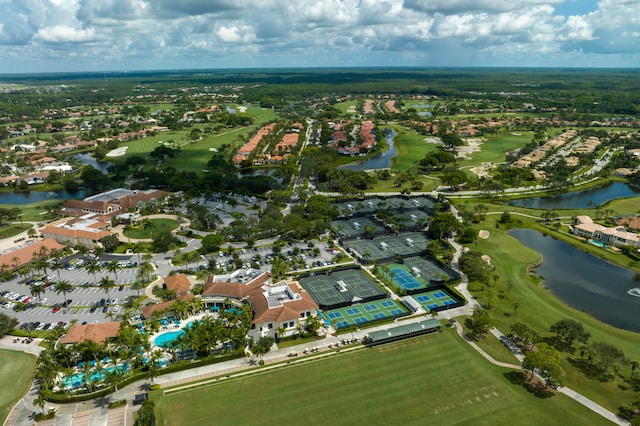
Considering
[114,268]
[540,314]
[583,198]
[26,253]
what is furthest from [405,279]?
[583,198]

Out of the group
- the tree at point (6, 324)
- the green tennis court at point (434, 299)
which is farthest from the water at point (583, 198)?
the tree at point (6, 324)

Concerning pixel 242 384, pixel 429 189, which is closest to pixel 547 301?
pixel 242 384

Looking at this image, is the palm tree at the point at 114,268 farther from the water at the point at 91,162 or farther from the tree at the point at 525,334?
the water at the point at 91,162

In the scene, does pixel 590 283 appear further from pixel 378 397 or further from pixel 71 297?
pixel 71 297

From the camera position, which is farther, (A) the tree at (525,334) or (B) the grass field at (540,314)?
(A) the tree at (525,334)

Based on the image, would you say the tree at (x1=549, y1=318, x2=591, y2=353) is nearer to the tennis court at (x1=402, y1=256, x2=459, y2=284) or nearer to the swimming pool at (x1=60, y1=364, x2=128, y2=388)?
the tennis court at (x1=402, y1=256, x2=459, y2=284)

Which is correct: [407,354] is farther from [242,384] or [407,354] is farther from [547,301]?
[547,301]
